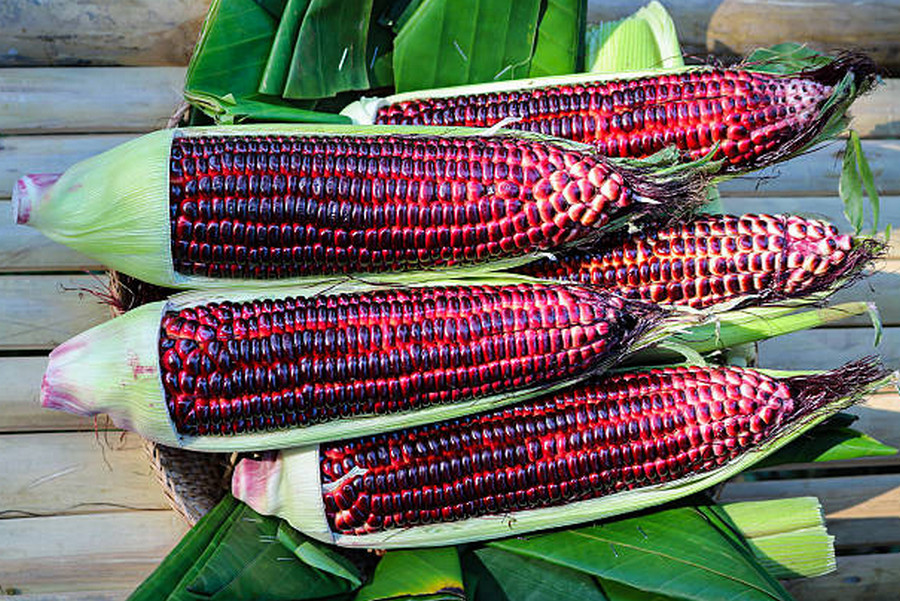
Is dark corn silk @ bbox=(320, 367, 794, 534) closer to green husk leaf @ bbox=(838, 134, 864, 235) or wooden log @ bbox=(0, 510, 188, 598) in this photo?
green husk leaf @ bbox=(838, 134, 864, 235)

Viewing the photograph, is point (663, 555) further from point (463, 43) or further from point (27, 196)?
point (27, 196)

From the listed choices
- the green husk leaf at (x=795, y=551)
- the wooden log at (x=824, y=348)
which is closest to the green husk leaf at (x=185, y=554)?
the green husk leaf at (x=795, y=551)

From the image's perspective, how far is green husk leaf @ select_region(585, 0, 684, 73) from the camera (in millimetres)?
2562

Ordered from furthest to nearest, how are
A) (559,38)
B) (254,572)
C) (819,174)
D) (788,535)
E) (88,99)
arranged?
(819,174), (88,99), (559,38), (788,535), (254,572)

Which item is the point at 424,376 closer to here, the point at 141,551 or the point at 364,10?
the point at 364,10

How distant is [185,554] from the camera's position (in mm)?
2059

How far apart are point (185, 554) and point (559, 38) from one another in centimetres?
170

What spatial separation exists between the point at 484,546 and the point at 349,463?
0.47 metres

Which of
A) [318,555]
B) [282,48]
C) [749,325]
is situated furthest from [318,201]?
[749,325]

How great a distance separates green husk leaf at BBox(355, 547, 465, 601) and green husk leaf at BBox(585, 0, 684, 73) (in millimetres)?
1467

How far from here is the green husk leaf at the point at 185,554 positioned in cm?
193

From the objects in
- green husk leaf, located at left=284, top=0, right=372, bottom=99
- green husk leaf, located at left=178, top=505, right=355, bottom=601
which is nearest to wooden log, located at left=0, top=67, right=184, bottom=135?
green husk leaf, located at left=284, top=0, right=372, bottom=99

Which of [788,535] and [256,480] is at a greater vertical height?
[256,480]

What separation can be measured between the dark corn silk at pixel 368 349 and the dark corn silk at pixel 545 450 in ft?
0.43
